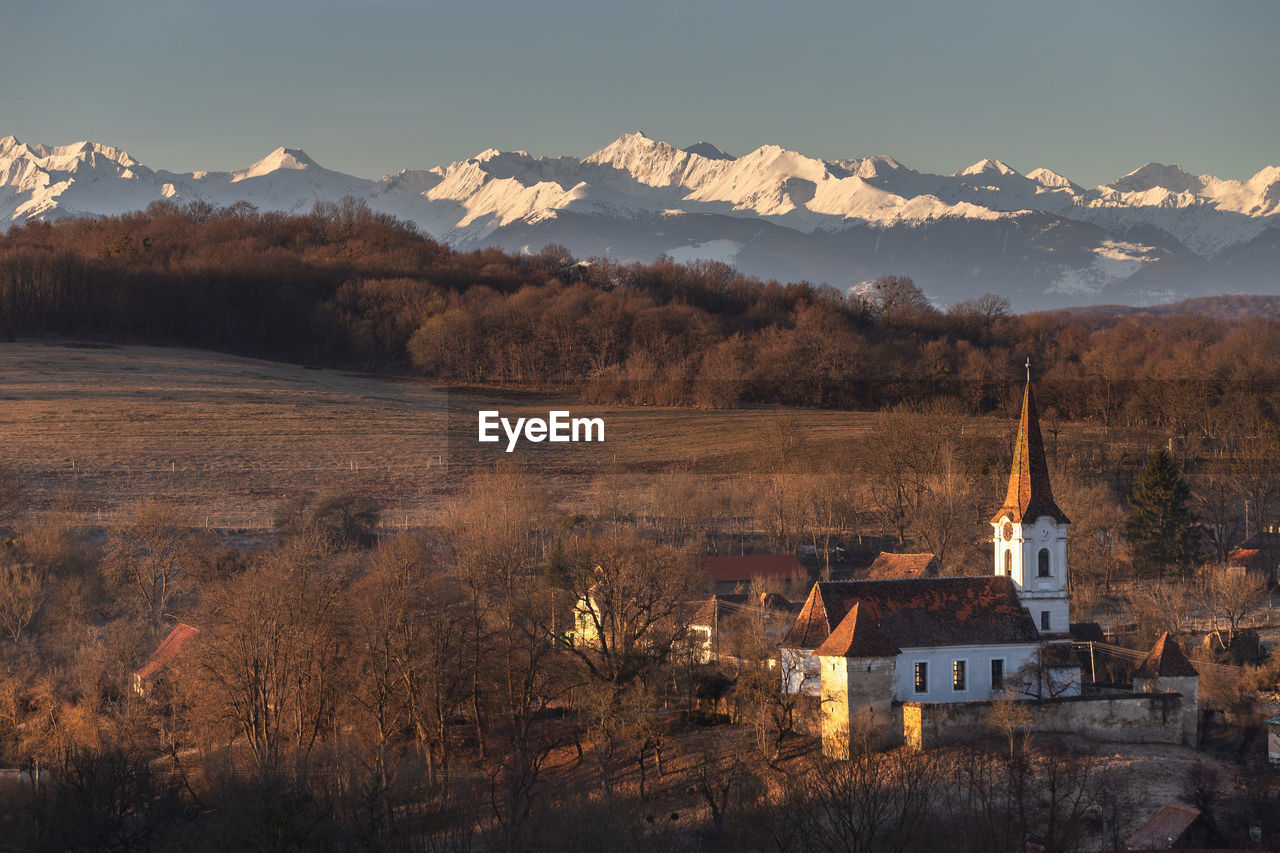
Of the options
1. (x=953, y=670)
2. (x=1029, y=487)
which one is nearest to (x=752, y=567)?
(x=1029, y=487)

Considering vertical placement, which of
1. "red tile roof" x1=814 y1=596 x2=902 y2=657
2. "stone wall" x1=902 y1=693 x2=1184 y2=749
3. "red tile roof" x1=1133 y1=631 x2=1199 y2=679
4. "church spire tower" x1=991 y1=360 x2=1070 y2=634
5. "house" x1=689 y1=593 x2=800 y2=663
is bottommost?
"stone wall" x1=902 y1=693 x2=1184 y2=749

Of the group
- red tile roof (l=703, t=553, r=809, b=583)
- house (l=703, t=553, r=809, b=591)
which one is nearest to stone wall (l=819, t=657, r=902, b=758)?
house (l=703, t=553, r=809, b=591)

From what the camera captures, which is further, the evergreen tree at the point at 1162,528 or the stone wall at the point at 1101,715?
the evergreen tree at the point at 1162,528

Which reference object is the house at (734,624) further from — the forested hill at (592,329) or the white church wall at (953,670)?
the forested hill at (592,329)

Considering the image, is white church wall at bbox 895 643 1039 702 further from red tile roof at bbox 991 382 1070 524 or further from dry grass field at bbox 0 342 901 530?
dry grass field at bbox 0 342 901 530

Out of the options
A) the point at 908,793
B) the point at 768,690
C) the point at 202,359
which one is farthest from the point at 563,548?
the point at 202,359

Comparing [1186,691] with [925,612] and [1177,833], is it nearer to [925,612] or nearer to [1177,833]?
[925,612]

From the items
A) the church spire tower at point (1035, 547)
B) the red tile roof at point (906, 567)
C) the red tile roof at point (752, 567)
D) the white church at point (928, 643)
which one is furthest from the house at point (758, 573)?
the white church at point (928, 643)
